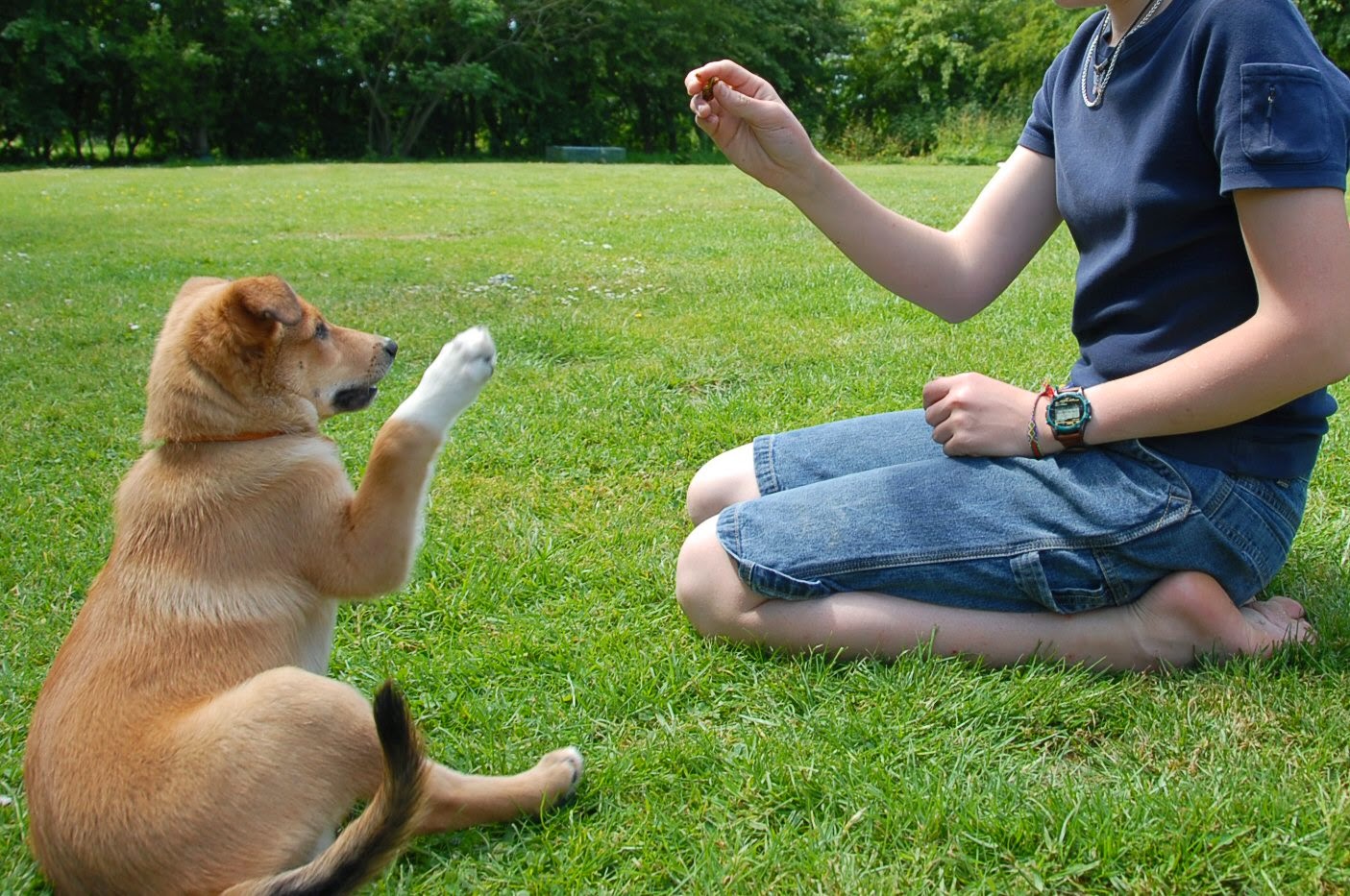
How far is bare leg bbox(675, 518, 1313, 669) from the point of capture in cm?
234

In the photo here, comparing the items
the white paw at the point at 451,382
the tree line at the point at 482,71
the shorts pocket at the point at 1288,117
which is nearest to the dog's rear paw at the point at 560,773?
the white paw at the point at 451,382

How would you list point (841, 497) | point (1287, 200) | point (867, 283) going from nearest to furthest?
point (1287, 200)
point (841, 497)
point (867, 283)

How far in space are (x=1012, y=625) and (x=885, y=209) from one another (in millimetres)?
1239

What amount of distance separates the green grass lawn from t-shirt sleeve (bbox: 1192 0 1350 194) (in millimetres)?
1122

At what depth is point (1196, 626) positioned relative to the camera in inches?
91.9

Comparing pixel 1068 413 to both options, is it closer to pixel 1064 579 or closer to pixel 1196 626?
pixel 1064 579

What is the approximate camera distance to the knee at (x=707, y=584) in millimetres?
2582

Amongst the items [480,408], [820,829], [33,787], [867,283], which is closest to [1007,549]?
[820,829]

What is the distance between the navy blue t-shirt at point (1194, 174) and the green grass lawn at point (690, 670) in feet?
2.22

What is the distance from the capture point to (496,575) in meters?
3.12

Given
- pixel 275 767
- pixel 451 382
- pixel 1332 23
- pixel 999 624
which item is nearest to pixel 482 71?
pixel 1332 23

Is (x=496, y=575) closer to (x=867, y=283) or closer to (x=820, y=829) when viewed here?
(x=820, y=829)

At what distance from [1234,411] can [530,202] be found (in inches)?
479

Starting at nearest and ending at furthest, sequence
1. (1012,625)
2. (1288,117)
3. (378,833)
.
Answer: (378,833), (1288,117), (1012,625)
